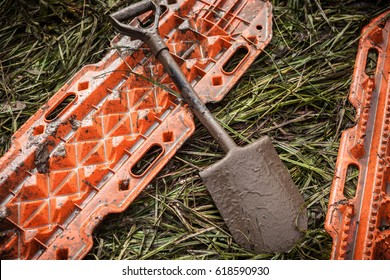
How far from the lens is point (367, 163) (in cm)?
253

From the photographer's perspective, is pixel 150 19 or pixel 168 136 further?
pixel 150 19

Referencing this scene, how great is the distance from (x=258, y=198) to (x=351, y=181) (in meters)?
0.59

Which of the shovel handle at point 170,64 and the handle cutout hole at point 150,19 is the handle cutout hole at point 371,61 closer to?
the shovel handle at point 170,64

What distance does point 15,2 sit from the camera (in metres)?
3.29

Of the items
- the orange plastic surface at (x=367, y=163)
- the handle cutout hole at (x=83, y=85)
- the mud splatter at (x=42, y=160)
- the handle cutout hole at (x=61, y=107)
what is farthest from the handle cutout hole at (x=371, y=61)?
the mud splatter at (x=42, y=160)

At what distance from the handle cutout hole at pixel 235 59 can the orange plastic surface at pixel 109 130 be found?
30mm

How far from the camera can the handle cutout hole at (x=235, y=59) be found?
9.68 feet

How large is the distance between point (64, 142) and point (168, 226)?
85 centimetres

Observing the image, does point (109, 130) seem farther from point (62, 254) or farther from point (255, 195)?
point (255, 195)

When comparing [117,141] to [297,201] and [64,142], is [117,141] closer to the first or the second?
[64,142]

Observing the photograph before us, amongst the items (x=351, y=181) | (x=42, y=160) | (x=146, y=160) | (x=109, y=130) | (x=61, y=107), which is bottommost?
(x=351, y=181)

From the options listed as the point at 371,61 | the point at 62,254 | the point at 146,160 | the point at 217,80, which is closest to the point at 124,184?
the point at 146,160

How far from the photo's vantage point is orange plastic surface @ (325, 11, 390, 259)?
2320 millimetres
